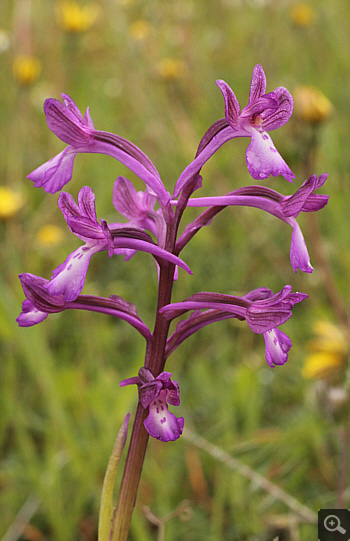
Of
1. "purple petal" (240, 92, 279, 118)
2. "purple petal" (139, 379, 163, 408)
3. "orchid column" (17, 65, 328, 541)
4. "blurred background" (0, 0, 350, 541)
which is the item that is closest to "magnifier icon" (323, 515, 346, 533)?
"blurred background" (0, 0, 350, 541)

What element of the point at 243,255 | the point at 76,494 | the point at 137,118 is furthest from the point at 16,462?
the point at 137,118

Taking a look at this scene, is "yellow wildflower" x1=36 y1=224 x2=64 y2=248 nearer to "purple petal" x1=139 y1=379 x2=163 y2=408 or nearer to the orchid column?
the orchid column

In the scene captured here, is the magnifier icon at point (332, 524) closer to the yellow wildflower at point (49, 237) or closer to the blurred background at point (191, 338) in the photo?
the blurred background at point (191, 338)

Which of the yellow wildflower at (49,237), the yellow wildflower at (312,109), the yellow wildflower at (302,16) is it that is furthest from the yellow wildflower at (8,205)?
the yellow wildflower at (302,16)

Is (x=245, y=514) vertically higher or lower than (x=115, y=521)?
lower

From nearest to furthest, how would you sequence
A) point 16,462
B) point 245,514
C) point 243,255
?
point 245,514
point 16,462
point 243,255

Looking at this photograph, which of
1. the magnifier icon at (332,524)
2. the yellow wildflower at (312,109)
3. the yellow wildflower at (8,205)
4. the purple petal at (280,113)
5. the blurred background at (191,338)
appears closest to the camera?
the purple petal at (280,113)

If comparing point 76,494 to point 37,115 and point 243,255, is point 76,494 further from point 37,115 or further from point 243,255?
point 37,115
